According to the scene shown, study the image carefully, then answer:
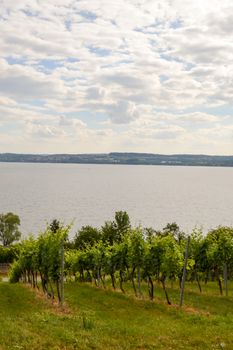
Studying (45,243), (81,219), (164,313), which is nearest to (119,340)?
(164,313)

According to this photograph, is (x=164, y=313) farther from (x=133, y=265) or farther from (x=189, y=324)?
(x=133, y=265)

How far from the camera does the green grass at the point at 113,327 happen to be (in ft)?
57.2

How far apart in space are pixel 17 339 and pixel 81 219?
17055cm

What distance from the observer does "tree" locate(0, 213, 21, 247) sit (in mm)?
135250

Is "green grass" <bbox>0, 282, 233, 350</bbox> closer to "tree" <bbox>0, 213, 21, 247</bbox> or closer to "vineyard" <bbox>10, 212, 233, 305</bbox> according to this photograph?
"vineyard" <bbox>10, 212, 233, 305</bbox>

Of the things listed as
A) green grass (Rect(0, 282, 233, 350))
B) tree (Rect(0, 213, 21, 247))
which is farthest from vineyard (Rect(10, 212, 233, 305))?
tree (Rect(0, 213, 21, 247))

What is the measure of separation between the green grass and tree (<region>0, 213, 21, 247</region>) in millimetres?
107148

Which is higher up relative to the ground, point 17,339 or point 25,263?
point 17,339

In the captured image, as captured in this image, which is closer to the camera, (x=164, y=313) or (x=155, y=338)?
(x=155, y=338)

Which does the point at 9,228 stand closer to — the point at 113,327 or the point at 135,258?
the point at 135,258

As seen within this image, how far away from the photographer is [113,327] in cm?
2050

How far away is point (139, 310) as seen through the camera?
95.8 feet

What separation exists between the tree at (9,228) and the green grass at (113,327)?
107148 mm

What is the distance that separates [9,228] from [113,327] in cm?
12253
